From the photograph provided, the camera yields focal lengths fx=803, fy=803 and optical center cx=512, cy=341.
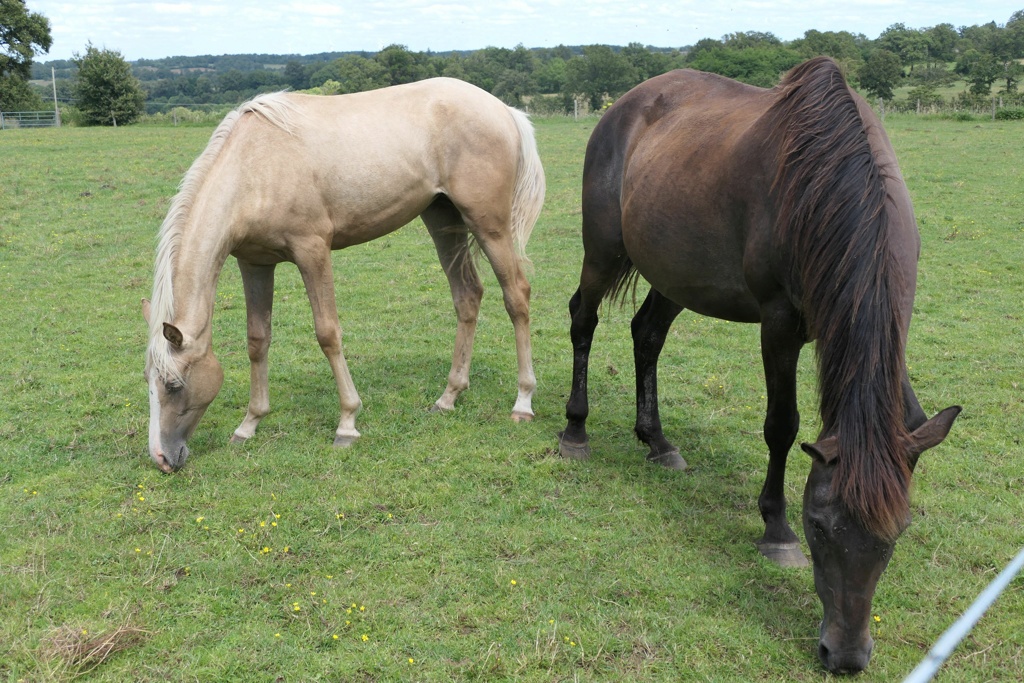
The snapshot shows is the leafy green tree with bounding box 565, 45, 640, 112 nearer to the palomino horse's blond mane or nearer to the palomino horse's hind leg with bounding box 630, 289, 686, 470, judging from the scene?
the palomino horse's blond mane

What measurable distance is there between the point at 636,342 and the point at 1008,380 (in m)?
3.12

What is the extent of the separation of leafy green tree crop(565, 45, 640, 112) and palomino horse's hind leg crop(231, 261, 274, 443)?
46318mm

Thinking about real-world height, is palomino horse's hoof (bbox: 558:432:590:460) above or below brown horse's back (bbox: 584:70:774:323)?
below

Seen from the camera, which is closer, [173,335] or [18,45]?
[173,335]

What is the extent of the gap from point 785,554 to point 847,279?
5.06 feet

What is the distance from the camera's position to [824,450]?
9.52 ft

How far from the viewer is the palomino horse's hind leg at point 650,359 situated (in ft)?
17.1

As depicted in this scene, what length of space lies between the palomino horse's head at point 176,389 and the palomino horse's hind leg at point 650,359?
2.66 metres

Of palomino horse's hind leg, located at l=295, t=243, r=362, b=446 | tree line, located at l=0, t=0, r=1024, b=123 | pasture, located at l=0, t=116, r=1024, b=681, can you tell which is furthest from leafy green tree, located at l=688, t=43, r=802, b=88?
palomino horse's hind leg, located at l=295, t=243, r=362, b=446

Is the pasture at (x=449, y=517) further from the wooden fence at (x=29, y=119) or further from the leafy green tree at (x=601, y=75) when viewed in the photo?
the leafy green tree at (x=601, y=75)

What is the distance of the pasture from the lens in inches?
128

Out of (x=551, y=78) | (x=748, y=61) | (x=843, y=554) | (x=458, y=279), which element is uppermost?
(x=748, y=61)

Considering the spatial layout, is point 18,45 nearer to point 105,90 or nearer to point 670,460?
point 105,90

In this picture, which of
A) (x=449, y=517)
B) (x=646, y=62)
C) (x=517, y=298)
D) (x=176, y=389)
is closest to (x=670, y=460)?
(x=449, y=517)
